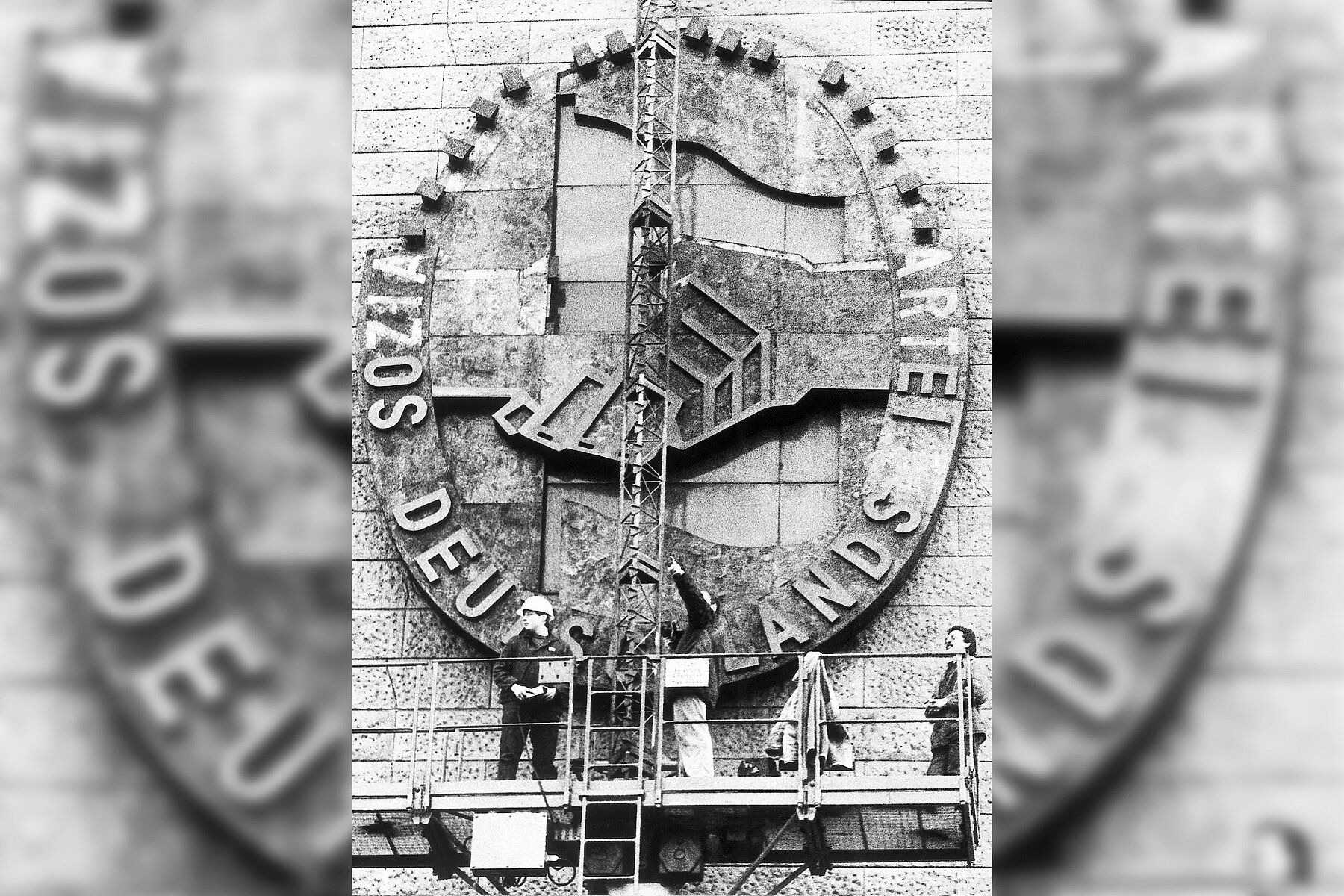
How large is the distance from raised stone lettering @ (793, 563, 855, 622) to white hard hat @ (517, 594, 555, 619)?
6.58 feet

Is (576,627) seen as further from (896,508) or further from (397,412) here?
(896,508)

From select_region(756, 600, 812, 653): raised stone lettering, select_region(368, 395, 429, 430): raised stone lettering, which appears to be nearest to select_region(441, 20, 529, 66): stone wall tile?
select_region(368, 395, 429, 430): raised stone lettering

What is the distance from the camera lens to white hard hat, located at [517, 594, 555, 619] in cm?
1909

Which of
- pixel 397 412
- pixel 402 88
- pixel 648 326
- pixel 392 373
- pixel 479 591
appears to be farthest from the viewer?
pixel 402 88

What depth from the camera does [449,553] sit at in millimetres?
19859

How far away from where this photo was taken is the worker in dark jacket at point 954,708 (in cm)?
1873

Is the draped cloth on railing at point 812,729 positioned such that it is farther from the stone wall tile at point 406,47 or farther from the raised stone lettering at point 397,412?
the stone wall tile at point 406,47

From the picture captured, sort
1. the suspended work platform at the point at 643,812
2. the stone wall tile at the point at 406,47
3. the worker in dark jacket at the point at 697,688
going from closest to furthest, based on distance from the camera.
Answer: the suspended work platform at the point at 643,812 → the worker in dark jacket at the point at 697,688 → the stone wall tile at the point at 406,47
